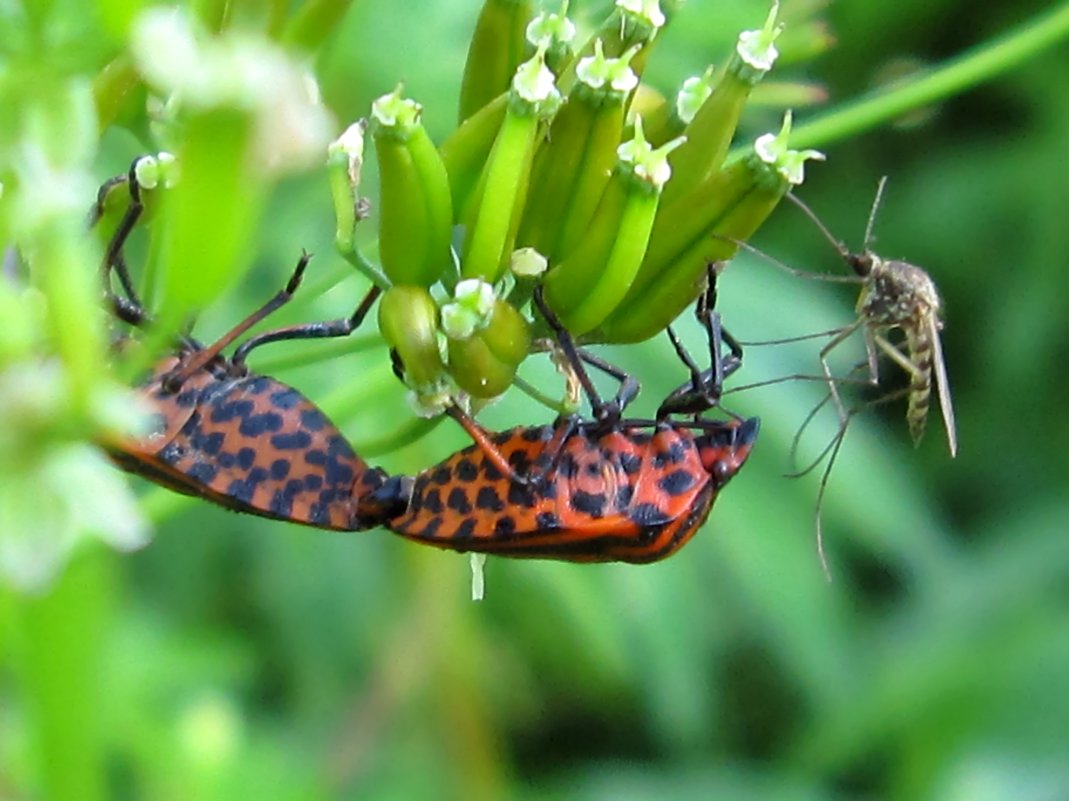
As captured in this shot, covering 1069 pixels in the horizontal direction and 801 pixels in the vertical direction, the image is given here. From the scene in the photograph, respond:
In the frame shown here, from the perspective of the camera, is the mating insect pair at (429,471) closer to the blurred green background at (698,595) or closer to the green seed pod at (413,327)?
the blurred green background at (698,595)

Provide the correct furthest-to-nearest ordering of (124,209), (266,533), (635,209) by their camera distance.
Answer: (266,533), (124,209), (635,209)

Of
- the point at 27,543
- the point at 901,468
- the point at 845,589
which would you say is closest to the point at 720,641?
the point at 845,589

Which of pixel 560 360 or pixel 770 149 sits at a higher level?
pixel 770 149

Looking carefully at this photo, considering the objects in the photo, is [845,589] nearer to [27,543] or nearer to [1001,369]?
[1001,369]

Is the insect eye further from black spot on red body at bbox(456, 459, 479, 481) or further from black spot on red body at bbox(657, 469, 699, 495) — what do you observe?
black spot on red body at bbox(456, 459, 479, 481)

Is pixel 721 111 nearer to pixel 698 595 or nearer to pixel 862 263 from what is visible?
pixel 862 263

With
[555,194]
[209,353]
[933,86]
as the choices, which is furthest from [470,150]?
[933,86]
